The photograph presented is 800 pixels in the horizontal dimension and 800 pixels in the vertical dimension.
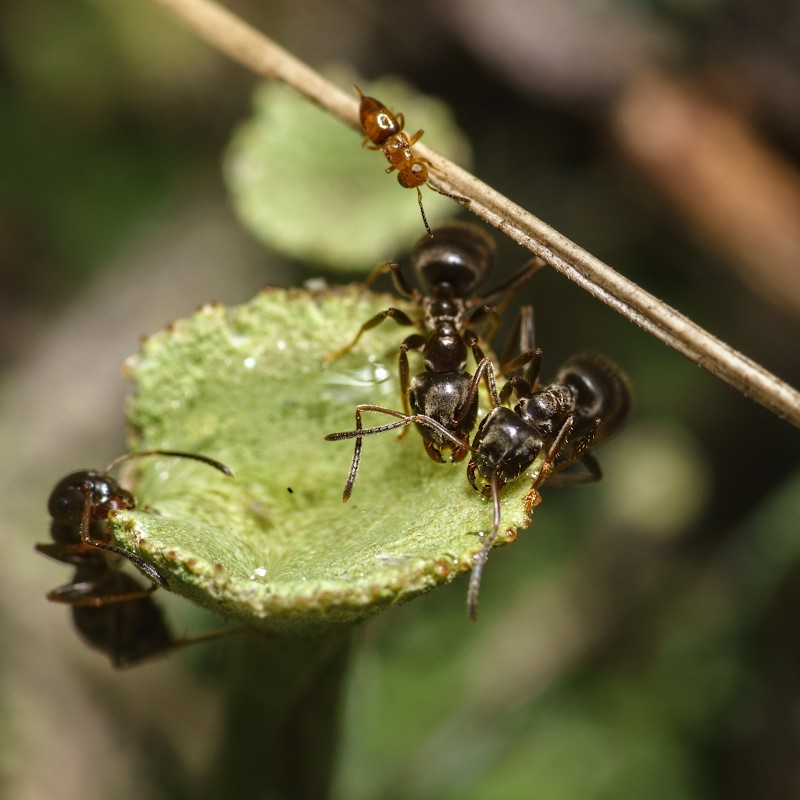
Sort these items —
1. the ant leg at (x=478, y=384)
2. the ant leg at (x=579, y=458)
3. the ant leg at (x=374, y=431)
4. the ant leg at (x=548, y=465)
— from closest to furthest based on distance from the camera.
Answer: the ant leg at (x=548, y=465), the ant leg at (x=374, y=431), the ant leg at (x=478, y=384), the ant leg at (x=579, y=458)

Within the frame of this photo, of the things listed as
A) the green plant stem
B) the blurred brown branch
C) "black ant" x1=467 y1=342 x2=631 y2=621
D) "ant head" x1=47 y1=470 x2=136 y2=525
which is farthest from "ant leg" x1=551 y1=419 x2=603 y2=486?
the blurred brown branch

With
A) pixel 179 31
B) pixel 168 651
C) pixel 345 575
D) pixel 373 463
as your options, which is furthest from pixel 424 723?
pixel 179 31

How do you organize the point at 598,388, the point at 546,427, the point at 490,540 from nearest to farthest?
the point at 490,540, the point at 546,427, the point at 598,388

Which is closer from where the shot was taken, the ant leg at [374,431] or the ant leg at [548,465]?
the ant leg at [548,465]

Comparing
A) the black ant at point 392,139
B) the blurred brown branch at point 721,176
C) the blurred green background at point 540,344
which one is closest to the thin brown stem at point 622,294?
the black ant at point 392,139

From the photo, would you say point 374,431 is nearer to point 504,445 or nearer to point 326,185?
point 504,445

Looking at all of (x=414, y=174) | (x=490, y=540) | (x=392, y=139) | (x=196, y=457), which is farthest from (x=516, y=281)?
(x=490, y=540)

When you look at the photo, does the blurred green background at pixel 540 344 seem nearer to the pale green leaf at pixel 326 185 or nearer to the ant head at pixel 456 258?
the pale green leaf at pixel 326 185
